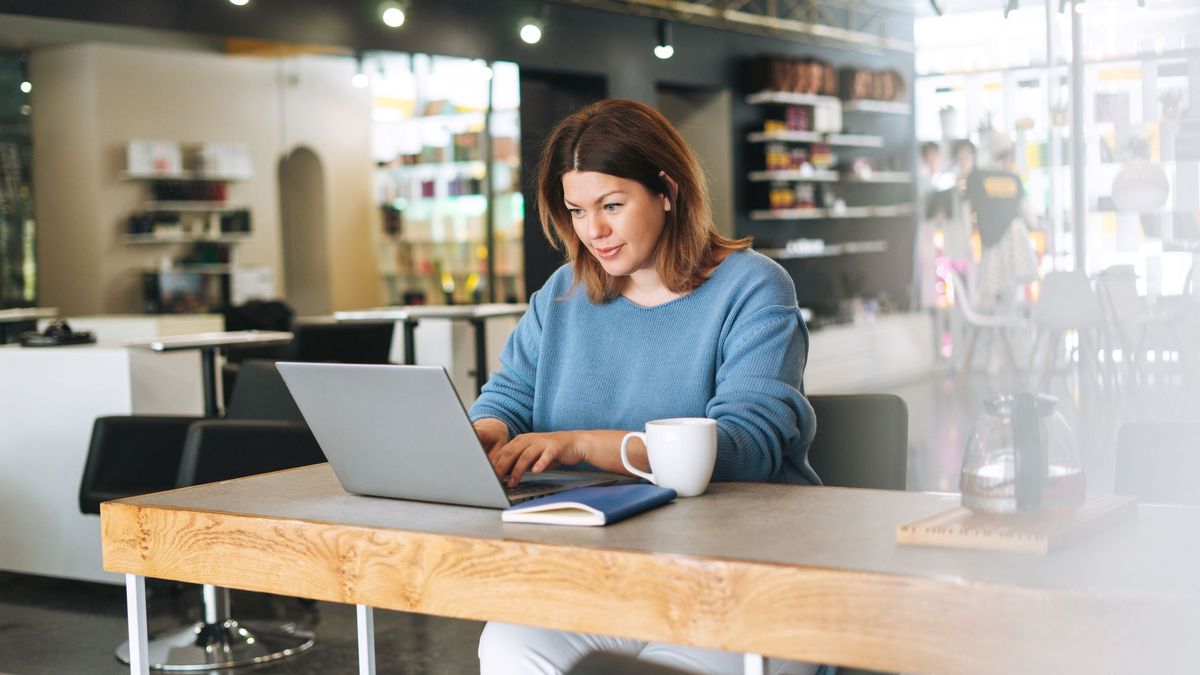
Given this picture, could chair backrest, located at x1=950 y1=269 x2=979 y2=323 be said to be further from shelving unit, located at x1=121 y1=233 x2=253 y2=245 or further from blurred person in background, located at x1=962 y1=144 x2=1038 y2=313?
shelving unit, located at x1=121 y1=233 x2=253 y2=245

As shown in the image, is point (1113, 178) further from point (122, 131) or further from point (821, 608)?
point (122, 131)

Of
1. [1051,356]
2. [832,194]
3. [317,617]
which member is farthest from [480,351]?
[832,194]

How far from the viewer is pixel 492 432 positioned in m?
2.15

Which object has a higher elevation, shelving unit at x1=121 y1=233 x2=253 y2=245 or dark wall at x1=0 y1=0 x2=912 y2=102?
dark wall at x1=0 y1=0 x2=912 y2=102

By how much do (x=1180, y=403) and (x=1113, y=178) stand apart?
90 cm

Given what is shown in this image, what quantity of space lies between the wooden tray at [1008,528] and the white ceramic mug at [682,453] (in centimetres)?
33

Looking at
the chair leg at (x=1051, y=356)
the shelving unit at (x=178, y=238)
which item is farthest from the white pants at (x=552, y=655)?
the shelving unit at (x=178, y=238)

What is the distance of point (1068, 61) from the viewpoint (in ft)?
18.4

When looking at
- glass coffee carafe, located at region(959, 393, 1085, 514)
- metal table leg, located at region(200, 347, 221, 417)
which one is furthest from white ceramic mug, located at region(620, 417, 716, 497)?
metal table leg, located at region(200, 347, 221, 417)

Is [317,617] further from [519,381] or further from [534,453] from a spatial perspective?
[534,453]

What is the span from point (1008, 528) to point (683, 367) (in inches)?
33.1

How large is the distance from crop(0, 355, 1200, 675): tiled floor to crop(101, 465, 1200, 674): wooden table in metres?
1.51

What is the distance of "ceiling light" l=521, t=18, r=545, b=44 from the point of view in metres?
8.41

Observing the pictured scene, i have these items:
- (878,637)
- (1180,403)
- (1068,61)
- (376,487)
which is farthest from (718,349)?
(1068,61)
